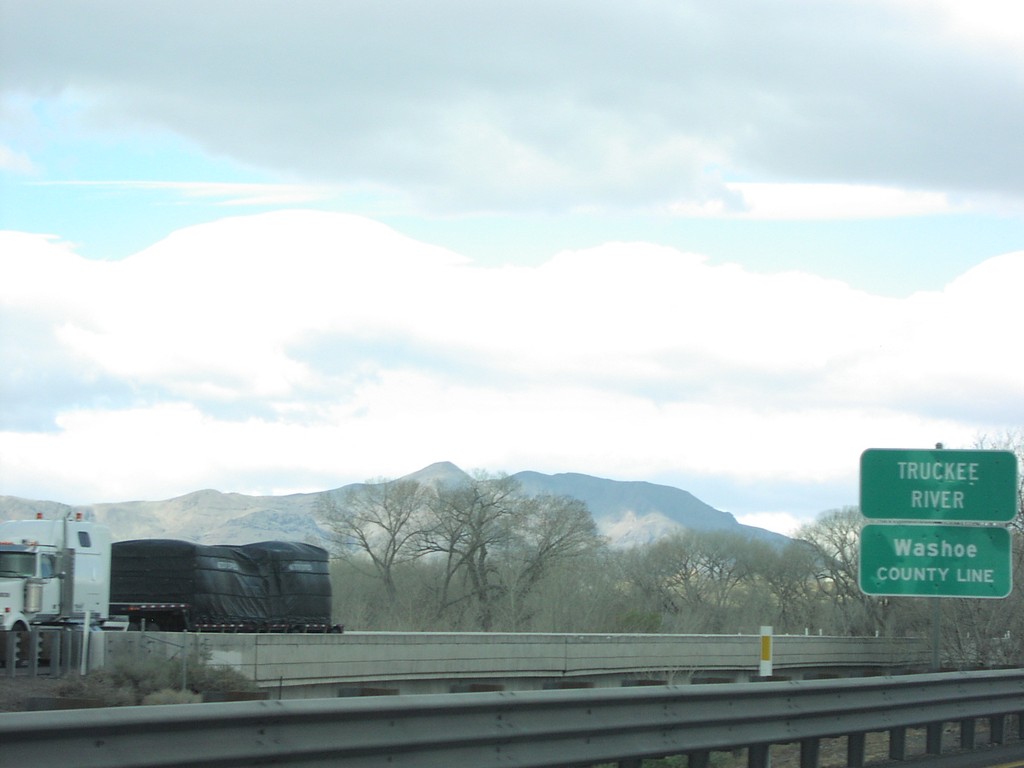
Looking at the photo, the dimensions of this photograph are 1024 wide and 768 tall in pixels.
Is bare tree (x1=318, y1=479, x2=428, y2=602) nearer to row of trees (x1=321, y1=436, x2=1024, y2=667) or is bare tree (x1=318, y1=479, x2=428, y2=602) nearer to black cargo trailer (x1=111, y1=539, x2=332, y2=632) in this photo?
row of trees (x1=321, y1=436, x2=1024, y2=667)

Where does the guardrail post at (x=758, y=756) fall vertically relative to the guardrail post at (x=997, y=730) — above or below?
above

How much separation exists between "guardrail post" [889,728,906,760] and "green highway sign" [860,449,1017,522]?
303cm

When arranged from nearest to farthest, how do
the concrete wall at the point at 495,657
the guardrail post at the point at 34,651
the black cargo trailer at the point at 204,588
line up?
1. the guardrail post at the point at 34,651
2. the concrete wall at the point at 495,657
3. the black cargo trailer at the point at 204,588

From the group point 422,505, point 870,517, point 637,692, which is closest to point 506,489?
point 422,505

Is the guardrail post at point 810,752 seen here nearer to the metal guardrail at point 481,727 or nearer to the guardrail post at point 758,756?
the metal guardrail at point 481,727

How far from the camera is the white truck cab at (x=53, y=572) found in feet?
88.9

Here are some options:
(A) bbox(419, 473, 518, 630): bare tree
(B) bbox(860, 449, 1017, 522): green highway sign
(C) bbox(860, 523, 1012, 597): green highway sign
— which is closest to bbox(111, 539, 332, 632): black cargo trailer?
(C) bbox(860, 523, 1012, 597): green highway sign

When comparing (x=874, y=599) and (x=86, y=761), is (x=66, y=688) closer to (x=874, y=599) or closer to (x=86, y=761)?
(x=86, y=761)

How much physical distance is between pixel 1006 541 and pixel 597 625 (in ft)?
206

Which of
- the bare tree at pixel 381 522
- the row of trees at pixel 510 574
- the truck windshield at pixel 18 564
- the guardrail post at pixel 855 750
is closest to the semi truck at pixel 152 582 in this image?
the truck windshield at pixel 18 564

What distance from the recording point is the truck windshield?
27.1 m

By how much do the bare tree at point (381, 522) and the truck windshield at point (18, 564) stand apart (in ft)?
193

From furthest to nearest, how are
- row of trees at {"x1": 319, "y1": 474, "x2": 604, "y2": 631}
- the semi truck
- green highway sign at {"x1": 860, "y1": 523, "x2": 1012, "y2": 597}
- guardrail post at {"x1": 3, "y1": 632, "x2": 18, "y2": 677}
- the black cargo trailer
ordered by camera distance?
row of trees at {"x1": 319, "y1": 474, "x2": 604, "y2": 631} < the black cargo trailer < the semi truck < guardrail post at {"x1": 3, "y1": 632, "x2": 18, "y2": 677} < green highway sign at {"x1": 860, "y1": 523, "x2": 1012, "y2": 597}

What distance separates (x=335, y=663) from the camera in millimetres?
27656
